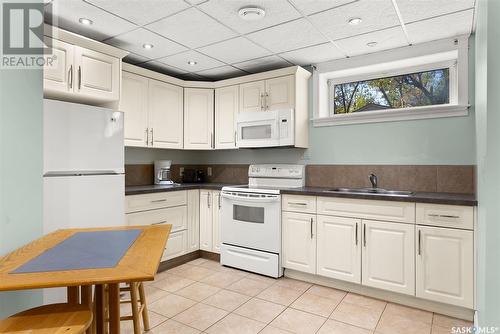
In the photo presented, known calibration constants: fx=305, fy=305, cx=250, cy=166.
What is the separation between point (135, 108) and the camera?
10.9 feet

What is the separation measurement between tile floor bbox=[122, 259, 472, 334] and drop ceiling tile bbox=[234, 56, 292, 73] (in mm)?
2387

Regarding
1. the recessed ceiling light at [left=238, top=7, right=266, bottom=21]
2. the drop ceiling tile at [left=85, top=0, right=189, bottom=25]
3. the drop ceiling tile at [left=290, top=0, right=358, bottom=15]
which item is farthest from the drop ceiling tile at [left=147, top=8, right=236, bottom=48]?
the drop ceiling tile at [left=290, top=0, right=358, bottom=15]

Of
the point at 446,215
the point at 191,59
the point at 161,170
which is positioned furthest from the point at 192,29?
the point at 446,215

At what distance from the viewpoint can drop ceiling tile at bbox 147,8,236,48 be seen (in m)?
2.46

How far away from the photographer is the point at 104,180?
2.60m

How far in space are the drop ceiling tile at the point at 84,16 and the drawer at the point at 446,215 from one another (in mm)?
2845

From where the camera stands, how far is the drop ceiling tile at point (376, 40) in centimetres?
273

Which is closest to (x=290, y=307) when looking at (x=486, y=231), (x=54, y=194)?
(x=486, y=231)

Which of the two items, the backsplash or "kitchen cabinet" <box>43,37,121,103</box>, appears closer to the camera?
"kitchen cabinet" <box>43,37,121,103</box>

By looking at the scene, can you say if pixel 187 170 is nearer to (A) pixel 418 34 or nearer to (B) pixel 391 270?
(B) pixel 391 270

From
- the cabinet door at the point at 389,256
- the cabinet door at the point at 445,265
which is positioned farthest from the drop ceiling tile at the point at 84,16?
the cabinet door at the point at 445,265

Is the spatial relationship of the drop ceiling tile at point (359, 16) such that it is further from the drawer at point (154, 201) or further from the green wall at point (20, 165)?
the drawer at point (154, 201)

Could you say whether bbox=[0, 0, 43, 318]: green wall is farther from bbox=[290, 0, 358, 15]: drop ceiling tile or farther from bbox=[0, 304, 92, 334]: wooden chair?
bbox=[290, 0, 358, 15]: drop ceiling tile

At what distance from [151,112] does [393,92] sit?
8.86ft
